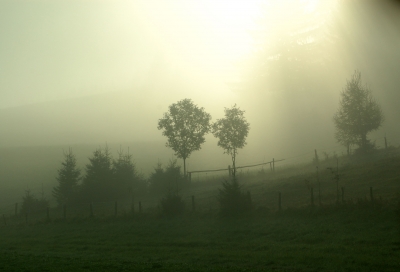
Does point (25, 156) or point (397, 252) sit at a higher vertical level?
point (25, 156)

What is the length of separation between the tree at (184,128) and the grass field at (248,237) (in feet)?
71.8

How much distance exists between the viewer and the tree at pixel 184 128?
5219cm

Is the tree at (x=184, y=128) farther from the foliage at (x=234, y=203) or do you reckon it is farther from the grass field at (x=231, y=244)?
the foliage at (x=234, y=203)

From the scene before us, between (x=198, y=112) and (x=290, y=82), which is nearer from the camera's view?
(x=198, y=112)

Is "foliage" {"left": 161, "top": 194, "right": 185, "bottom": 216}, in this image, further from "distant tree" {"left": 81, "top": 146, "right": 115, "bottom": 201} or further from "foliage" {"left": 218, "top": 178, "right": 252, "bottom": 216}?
"distant tree" {"left": 81, "top": 146, "right": 115, "bottom": 201}

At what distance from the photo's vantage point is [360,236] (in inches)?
608

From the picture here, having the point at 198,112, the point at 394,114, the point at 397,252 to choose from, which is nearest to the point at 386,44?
the point at 394,114

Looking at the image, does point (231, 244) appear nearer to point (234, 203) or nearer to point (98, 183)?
point (234, 203)

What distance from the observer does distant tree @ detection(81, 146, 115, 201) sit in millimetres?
44875

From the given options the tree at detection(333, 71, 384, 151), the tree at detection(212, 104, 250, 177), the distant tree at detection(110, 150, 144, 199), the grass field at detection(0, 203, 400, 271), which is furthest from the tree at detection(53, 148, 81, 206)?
the tree at detection(333, 71, 384, 151)

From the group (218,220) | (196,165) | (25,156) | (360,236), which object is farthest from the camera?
(25,156)

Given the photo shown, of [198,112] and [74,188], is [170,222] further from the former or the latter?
[198,112]

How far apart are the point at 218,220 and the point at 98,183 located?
83.6ft

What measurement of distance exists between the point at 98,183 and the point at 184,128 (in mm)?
14066
